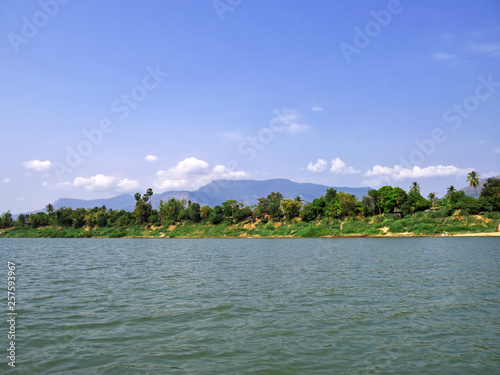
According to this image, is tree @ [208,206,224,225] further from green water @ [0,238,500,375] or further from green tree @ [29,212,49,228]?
green water @ [0,238,500,375]

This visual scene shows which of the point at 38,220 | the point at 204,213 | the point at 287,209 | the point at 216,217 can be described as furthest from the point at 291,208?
the point at 38,220

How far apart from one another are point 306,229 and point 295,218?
20.7m

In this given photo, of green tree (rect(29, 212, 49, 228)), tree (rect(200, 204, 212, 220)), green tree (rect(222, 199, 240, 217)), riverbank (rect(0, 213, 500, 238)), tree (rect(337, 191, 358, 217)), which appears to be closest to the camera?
riverbank (rect(0, 213, 500, 238))

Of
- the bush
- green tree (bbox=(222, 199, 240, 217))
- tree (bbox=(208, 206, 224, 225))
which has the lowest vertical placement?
the bush

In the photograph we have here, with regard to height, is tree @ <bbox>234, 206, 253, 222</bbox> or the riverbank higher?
tree @ <bbox>234, 206, 253, 222</bbox>

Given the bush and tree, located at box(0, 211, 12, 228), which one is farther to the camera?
tree, located at box(0, 211, 12, 228)

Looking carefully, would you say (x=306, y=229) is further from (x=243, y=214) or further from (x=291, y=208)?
(x=243, y=214)

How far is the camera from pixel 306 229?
116 meters

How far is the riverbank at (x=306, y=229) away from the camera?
94625 mm

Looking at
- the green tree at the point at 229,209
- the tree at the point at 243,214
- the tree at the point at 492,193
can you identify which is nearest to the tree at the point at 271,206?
the tree at the point at 243,214

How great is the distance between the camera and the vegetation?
100250 mm

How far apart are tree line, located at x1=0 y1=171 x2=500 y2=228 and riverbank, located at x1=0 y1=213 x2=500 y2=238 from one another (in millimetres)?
3682

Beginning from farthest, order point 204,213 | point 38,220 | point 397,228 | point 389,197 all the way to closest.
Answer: point 38,220 → point 204,213 → point 389,197 → point 397,228

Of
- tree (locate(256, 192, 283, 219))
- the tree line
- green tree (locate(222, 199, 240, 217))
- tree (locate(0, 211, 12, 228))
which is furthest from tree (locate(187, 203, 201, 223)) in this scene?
tree (locate(0, 211, 12, 228))
